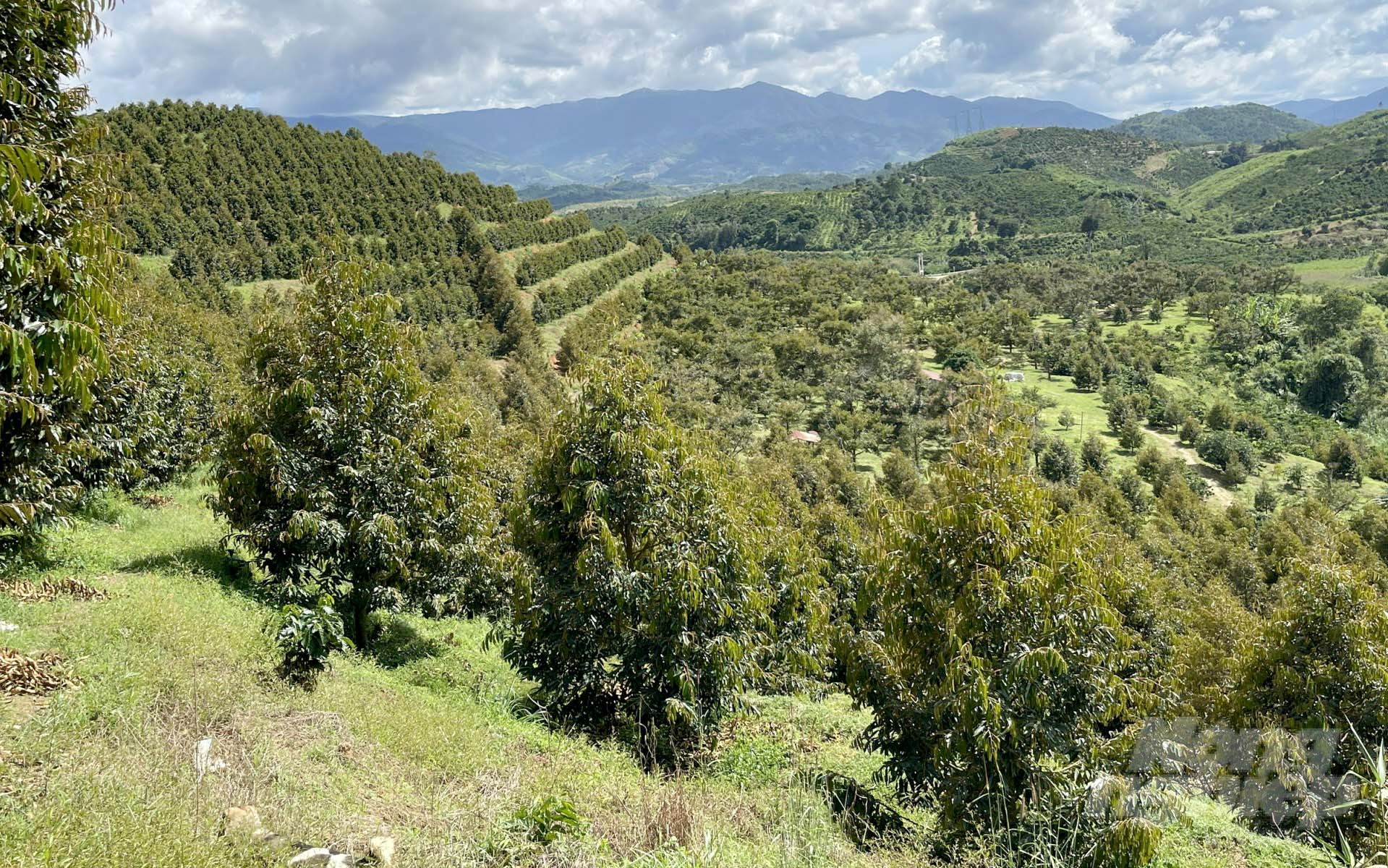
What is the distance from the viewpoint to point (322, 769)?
6.11 meters

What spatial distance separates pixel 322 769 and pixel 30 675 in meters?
2.73

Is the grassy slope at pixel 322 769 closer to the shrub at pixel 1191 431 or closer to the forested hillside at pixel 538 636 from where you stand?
the forested hillside at pixel 538 636

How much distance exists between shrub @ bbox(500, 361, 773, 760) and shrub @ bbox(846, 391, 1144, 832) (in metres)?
1.96

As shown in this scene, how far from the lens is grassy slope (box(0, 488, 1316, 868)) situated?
4480mm

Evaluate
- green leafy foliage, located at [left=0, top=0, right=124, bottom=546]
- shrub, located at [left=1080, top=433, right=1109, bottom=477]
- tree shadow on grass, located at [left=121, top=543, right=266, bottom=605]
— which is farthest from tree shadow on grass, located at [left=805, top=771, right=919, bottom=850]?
shrub, located at [left=1080, top=433, right=1109, bottom=477]

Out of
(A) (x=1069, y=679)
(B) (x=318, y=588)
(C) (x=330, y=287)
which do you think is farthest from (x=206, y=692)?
(A) (x=1069, y=679)

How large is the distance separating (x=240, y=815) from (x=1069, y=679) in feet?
22.5

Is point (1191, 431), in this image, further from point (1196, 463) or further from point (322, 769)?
point (322, 769)

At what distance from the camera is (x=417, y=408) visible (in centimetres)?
1105

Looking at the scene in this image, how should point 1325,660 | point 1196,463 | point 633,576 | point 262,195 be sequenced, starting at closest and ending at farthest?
1. point 633,576
2. point 1325,660
3. point 1196,463
4. point 262,195

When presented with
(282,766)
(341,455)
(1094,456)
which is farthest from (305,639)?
(1094,456)

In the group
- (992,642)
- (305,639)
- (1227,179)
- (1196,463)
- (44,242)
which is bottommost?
(1196,463)

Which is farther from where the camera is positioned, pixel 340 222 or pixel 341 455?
pixel 340 222

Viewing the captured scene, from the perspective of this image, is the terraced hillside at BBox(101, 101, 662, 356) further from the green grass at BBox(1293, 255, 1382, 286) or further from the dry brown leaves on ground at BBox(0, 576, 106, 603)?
the green grass at BBox(1293, 255, 1382, 286)
